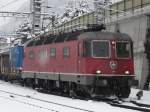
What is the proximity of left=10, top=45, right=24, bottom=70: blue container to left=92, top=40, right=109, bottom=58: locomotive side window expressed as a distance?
1299cm

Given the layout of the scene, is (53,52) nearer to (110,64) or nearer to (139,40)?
(110,64)

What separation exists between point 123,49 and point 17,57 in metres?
14.9

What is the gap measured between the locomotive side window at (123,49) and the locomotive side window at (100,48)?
518 millimetres

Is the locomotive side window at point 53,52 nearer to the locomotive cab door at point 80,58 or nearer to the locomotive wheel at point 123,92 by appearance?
the locomotive cab door at point 80,58

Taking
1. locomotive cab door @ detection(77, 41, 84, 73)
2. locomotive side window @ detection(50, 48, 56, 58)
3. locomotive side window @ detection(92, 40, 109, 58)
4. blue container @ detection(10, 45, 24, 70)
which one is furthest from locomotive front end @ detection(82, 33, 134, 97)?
blue container @ detection(10, 45, 24, 70)

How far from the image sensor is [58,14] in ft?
226

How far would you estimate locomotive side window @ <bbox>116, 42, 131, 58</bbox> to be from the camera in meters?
21.2

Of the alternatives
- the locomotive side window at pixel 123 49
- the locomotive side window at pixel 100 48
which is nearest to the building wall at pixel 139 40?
the locomotive side window at pixel 123 49

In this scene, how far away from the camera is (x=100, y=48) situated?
21062 mm

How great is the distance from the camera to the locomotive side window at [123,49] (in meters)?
21.2

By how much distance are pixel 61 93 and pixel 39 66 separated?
358cm

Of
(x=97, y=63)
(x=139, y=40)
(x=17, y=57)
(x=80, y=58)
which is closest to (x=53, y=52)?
(x=80, y=58)

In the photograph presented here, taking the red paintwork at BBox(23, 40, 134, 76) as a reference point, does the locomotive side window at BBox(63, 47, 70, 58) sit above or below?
above

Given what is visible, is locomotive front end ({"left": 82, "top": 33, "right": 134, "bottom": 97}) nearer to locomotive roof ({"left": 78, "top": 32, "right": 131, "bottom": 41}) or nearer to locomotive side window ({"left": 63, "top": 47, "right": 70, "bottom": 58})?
locomotive roof ({"left": 78, "top": 32, "right": 131, "bottom": 41})
